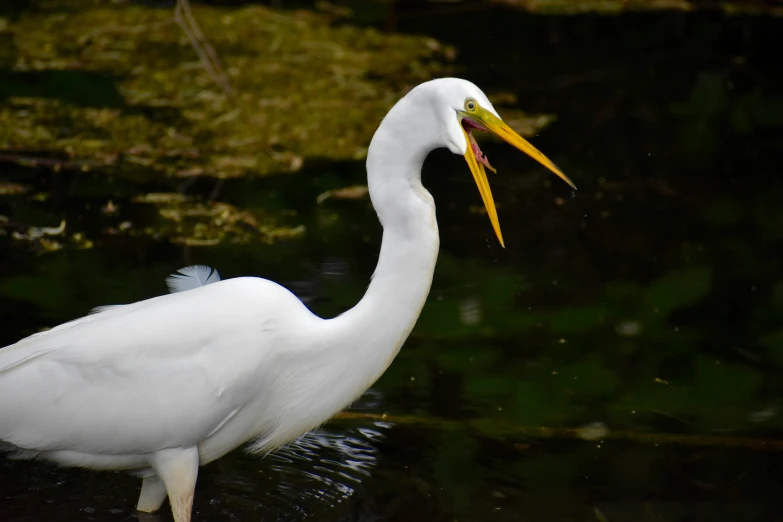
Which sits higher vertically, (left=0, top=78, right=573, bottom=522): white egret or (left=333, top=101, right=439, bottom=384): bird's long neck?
(left=333, top=101, right=439, bottom=384): bird's long neck

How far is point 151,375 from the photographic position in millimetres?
3076

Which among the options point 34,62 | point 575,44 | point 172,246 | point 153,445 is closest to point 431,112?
point 153,445

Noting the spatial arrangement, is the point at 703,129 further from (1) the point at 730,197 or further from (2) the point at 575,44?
(2) the point at 575,44

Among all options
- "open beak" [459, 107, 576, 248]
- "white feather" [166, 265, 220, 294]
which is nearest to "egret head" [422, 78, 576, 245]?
"open beak" [459, 107, 576, 248]

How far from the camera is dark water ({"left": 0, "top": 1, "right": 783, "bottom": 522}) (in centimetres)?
362

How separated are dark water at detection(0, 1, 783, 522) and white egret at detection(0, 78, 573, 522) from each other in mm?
402

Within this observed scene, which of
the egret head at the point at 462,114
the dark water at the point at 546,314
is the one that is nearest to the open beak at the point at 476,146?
the egret head at the point at 462,114

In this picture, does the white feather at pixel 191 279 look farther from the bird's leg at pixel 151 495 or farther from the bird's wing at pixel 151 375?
the bird's leg at pixel 151 495

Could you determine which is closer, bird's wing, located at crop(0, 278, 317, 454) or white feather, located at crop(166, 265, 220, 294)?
bird's wing, located at crop(0, 278, 317, 454)

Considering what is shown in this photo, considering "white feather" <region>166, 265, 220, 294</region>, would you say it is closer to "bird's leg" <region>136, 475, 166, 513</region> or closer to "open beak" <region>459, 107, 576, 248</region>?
"bird's leg" <region>136, 475, 166, 513</region>

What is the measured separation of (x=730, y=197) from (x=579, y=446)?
2910 millimetres

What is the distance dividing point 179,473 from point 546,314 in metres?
2.20

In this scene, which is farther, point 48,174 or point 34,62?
point 34,62

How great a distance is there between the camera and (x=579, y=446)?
3.91 m
